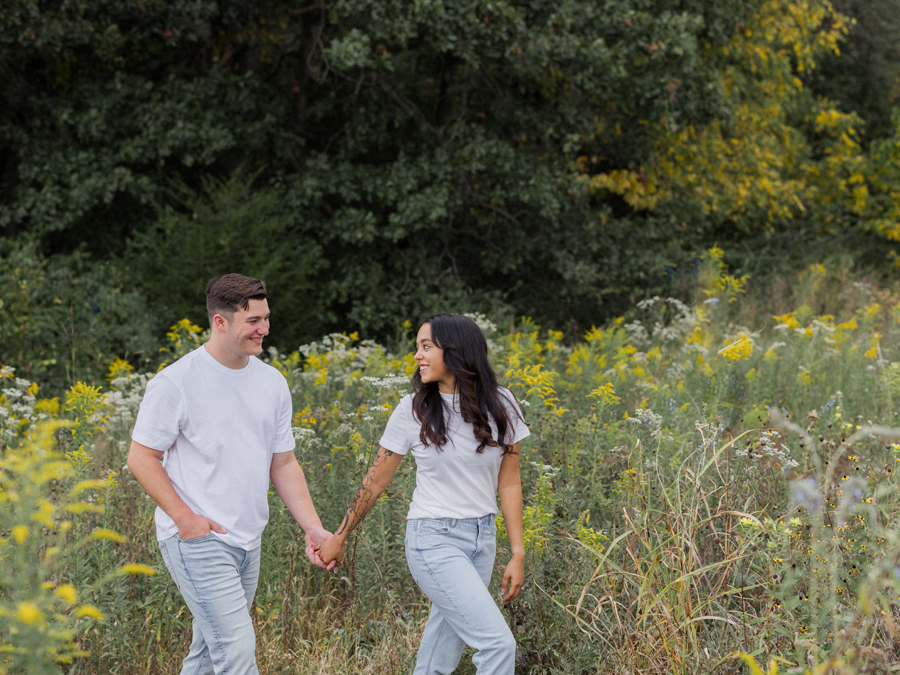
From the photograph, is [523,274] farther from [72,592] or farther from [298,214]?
[72,592]

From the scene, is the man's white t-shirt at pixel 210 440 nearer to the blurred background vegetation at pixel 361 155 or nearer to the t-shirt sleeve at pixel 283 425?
the t-shirt sleeve at pixel 283 425

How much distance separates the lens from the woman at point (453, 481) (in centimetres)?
284

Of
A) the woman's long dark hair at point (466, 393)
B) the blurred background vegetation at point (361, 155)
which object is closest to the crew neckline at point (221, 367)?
the woman's long dark hair at point (466, 393)

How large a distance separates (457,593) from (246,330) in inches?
46.1

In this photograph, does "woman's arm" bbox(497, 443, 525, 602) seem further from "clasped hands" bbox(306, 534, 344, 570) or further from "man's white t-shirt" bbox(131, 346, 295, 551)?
"man's white t-shirt" bbox(131, 346, 295, 551)

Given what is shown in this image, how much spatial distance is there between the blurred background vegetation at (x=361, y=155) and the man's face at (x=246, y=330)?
740cm

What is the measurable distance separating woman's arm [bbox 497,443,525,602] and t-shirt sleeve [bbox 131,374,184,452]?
1.19m

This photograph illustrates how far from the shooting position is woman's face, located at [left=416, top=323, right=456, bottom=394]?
119 inches

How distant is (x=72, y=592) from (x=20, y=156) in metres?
12.4

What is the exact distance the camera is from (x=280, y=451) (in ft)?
10.2

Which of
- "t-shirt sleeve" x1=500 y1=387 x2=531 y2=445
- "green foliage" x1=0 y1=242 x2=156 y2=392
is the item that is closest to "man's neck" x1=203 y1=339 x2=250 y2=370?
"t-shirt sleeve" x1=500 y1=387 x2=531 y2=445

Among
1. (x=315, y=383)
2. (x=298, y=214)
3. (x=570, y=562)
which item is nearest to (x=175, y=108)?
(x=298, y=214)

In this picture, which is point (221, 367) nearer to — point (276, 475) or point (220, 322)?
point (220, 322)

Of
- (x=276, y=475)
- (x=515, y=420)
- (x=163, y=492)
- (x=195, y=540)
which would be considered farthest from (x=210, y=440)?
(x=515, y=420)
